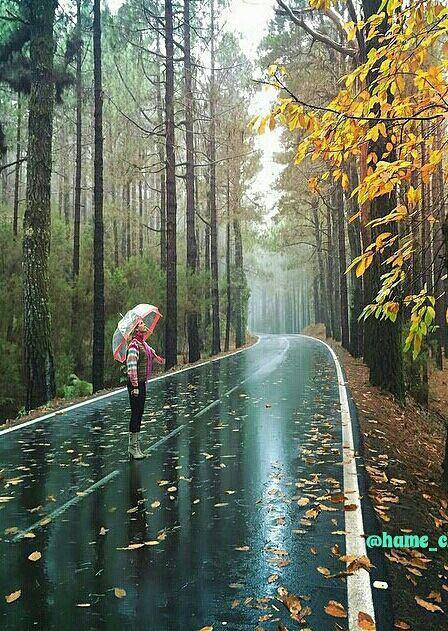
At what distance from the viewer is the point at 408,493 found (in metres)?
6.41

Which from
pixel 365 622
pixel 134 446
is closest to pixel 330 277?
pixel 134 446

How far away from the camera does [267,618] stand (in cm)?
363

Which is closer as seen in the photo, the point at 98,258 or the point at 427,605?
the point at 427,605

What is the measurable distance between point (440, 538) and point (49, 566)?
3534 mm

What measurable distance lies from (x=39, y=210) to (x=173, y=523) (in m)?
9.92

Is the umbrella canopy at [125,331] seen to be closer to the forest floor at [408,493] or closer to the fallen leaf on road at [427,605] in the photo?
the forest floor at [408,493]

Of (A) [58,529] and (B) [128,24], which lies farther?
(B) [128,24]

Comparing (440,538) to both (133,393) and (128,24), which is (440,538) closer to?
(133,393)

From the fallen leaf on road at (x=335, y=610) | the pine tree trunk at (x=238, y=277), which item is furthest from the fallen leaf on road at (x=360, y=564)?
the pine tree trunk at (x=238, y=277)

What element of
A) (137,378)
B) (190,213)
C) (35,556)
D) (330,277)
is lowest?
(35,556)

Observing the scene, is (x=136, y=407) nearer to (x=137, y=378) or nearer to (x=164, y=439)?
(x=137, y=378)

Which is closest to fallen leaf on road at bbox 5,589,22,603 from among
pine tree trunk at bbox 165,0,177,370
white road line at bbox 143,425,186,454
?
white road line at bbox 143,425,186,454

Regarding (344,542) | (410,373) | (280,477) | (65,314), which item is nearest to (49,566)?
(344,542)

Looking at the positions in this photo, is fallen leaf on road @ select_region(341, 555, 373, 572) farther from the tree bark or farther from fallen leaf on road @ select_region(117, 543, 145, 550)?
the tree bark
